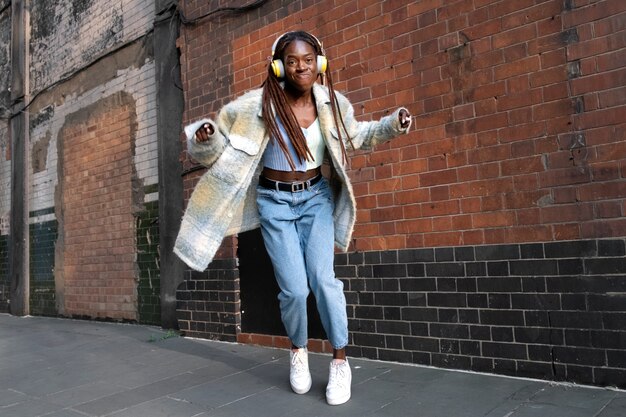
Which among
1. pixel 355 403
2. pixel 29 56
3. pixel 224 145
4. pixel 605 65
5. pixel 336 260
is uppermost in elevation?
pixel 29 56

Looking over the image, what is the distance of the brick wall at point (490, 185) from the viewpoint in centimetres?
334

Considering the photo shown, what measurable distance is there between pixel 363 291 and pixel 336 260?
364 millimetres

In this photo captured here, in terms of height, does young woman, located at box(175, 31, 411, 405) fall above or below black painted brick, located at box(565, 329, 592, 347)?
above

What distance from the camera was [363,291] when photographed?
4.45 m

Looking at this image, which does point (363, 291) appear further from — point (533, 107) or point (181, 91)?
point (181, 91)

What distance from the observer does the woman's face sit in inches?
122

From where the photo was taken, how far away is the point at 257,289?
17.1 feet

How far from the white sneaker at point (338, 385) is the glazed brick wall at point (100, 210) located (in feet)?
14.7

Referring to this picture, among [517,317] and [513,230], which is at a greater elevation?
[513,230]

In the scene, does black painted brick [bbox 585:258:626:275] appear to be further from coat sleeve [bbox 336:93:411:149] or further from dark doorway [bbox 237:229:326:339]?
dark doorway [bbox 237:229:326:339]

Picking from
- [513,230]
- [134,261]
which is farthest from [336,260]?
[134,261]

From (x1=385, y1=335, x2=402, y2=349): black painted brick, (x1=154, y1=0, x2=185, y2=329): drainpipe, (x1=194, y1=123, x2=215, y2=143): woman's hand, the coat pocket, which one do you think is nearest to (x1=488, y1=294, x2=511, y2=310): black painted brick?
(x1=385, y1=335, x2=402, y2=349): black painted brick

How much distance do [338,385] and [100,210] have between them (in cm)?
553

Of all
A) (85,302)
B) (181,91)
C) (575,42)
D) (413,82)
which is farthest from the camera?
(85,302)
